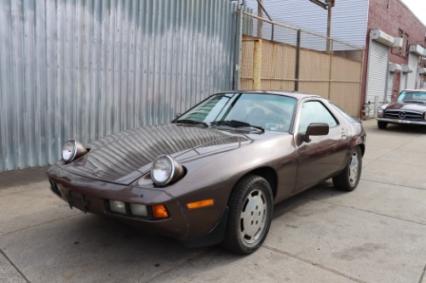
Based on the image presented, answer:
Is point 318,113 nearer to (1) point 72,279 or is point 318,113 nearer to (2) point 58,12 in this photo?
(1) point 72,279

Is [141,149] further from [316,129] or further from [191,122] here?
[316,129]

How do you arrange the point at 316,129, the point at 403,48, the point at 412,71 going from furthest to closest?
the point at 412,71, the point at 403,48, the point at 316,129

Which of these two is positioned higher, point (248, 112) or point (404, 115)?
point (248, 112)

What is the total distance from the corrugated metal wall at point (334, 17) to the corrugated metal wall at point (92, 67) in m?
9.72

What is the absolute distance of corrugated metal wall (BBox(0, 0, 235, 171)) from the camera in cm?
562

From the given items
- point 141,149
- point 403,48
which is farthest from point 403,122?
point 403,48

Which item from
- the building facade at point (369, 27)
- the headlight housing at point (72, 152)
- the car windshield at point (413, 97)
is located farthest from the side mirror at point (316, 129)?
the building facade at point (369, 27)

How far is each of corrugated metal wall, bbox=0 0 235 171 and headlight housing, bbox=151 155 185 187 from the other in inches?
142

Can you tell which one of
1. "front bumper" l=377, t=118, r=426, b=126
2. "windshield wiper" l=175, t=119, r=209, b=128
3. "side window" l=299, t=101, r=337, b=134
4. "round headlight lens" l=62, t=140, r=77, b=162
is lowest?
"front bumper" l=377, t=118, r=426, b=126

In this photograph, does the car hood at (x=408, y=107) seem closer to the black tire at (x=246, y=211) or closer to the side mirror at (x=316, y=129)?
the side mirror at (x=316, y=129)

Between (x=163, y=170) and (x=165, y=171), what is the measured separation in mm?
18

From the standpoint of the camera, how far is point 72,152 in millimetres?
3660

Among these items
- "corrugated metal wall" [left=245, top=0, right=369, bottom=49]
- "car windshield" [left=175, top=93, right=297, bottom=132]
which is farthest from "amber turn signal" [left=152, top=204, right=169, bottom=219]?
"corrugated metal wall" [left=245, top=0, right=369, bottom=49]

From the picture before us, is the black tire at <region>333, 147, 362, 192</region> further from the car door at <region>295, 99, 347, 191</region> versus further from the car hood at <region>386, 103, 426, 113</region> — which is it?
the car hood at <region>386, 103, 426, 113</region>
